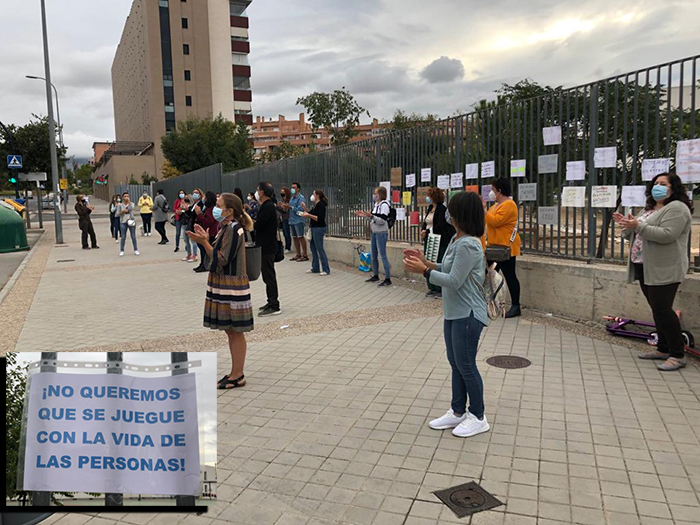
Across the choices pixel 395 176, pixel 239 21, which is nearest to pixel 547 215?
pixel 395 176

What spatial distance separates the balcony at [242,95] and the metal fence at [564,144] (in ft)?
213

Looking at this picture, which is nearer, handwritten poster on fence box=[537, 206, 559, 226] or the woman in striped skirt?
the woman in striped skirt

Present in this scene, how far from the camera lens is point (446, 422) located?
14.3 feet

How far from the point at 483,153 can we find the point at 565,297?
2.82 metres

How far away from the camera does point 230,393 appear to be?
5.30 m

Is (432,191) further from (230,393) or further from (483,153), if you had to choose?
(230,393)

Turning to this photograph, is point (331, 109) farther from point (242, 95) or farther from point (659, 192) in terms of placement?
point (659, 192)

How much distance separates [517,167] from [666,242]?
3.46 m

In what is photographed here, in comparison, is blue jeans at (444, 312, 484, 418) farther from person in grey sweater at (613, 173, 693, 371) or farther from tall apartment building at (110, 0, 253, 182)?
tall apartment building at (110, 0, 253, 182)

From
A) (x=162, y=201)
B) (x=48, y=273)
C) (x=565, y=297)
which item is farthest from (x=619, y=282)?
(x=162, y=201)

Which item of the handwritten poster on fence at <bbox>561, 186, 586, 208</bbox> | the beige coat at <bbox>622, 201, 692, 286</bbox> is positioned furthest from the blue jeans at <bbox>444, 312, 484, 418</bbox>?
the handwritten poster on fence at <bbox>561, 186, 586, 208</bbox>

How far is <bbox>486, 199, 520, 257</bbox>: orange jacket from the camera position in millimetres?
7641

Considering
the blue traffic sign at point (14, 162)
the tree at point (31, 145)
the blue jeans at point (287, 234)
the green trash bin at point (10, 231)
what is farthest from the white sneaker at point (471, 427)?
the tree at point (31, 145)

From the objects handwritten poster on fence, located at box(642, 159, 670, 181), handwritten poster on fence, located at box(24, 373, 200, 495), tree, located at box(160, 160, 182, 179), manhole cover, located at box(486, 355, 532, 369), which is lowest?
manhole cover, located at box(486, 355, 532, 369)
